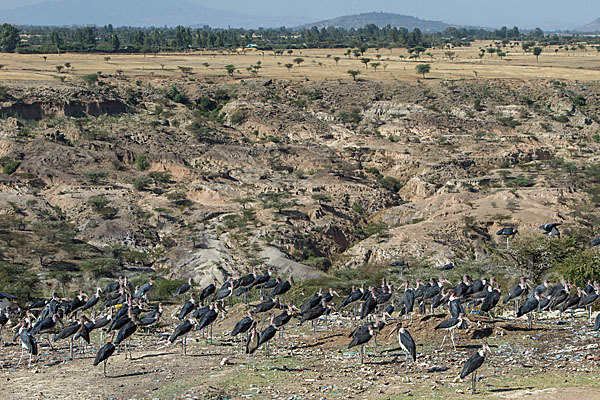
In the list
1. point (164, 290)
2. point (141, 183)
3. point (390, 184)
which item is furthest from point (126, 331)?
point (390, 184)

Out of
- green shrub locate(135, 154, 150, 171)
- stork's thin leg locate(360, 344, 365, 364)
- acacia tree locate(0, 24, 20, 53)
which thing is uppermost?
acacia tree locate(0, 24, 20, 53)

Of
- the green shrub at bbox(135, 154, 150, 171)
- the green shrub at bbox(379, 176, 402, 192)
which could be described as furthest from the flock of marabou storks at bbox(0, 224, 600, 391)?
the green shrub at bbox(379, 176, 402, 192)

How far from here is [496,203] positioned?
4462 cm

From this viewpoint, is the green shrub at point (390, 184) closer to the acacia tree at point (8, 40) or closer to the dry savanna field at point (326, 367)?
the dry savanna field at point (326, 367)

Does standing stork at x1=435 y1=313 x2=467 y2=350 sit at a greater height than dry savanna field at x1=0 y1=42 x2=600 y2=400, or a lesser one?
greater

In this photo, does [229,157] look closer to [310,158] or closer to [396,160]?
[310,158]

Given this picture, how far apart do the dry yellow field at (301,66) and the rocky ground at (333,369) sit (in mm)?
63248

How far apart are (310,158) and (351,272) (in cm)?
2834

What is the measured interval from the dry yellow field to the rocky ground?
208 feet

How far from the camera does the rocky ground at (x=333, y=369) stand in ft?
48.9

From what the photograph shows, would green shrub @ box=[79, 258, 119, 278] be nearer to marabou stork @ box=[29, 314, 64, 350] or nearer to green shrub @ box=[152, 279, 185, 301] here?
green shrub @ box=[152, 279, 185, 301]

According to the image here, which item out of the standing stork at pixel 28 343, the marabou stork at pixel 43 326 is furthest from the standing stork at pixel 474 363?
the marabou stork at pixel 43 326

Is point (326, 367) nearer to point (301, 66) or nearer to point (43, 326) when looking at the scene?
point (43, 326)

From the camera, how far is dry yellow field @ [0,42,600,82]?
90938mm
